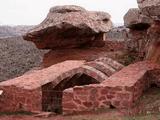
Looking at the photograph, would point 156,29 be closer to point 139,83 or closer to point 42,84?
point 139,83

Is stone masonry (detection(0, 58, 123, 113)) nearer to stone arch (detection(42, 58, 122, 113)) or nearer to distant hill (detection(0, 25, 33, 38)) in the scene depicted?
stone arch (detection(42, 58, 122, 113))

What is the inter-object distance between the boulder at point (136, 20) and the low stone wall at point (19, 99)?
268 inches

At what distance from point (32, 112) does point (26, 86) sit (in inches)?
36.6

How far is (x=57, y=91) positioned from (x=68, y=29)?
6104 millimetres

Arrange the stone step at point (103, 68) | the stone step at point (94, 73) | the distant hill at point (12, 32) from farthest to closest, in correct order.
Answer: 1. the distant hill at point (12, 32)
2. the stone step at point (103, 68)
3. the stone step at point (94, 73)

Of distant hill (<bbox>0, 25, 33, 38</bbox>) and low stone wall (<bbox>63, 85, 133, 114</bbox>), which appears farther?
distant hill (<bbox>0, 25, 33, 38</bbox>)

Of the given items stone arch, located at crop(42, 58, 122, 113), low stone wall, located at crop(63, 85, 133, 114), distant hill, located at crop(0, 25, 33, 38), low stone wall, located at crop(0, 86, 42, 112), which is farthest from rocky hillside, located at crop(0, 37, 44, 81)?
distant hill, located at crop(0, 25, 33, 38)

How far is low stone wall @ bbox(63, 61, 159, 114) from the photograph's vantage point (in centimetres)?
1423

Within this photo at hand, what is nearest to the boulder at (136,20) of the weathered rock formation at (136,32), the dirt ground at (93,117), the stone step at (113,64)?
the weathered rock formation at (136,32)

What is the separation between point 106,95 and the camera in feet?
47.3

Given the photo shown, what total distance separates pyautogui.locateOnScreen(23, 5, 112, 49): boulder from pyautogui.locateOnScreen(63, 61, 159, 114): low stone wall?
726 centimetres

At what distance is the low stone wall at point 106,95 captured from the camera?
560 inches

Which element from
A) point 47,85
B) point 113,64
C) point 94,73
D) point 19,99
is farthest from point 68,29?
point 19,99

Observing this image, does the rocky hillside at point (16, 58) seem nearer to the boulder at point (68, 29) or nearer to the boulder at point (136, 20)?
the boulder at point (68, 29)
